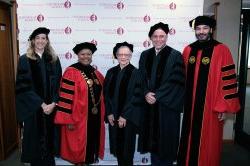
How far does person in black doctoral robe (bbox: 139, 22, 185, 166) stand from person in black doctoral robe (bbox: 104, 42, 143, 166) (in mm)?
159

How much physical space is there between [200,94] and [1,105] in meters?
3.16

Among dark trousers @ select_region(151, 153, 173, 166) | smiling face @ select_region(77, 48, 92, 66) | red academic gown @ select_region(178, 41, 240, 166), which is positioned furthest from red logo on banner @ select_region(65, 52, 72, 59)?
dark trousers @ select_region(151, 153, 173, 166)

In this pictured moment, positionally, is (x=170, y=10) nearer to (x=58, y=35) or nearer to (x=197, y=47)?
(x=197, y=47)

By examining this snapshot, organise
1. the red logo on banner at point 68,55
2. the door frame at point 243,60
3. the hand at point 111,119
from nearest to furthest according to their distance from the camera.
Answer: the hand at point 111,119 → the red logo on banner at point 68,55 → the door frame at point 243,60

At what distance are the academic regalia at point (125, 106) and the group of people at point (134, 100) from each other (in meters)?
0.01

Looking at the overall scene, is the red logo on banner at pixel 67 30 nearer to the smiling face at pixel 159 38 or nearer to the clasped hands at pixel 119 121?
the smiling face at pixel 159 38

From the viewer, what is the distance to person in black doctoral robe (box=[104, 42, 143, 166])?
328 cm

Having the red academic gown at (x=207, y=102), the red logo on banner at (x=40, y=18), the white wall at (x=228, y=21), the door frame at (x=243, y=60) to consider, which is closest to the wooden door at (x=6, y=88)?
the red logo on banner at (x=40, y=18)

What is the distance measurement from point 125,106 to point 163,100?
464 mm

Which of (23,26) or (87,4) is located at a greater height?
(87,4)

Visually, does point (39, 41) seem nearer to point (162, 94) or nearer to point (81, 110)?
point (81, 110)

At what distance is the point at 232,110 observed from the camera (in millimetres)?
3125

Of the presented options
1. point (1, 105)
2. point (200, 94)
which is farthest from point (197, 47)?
point (1, 105)

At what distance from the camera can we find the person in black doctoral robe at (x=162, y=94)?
10.5 feet
